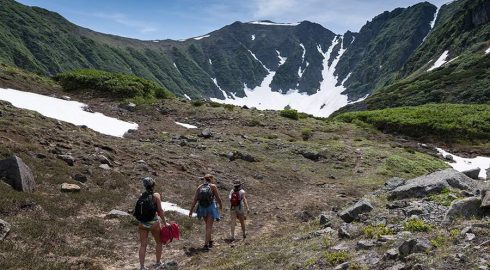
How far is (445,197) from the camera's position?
14.0 m

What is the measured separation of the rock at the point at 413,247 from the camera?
352 inches

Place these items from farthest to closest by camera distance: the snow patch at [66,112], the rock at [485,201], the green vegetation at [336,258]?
the snow patch at [66,112], the rock at [485,201], the green vegetation at [336,258]

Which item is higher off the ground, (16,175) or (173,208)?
(16,175)

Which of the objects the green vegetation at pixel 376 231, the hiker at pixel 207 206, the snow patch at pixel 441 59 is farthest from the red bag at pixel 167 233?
the snow patch at pixel 441 59

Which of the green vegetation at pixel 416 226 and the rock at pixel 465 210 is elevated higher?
the rock at pixel 465 210

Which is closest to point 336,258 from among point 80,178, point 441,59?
point 80,178

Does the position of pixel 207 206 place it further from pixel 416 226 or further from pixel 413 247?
pixel 413 247

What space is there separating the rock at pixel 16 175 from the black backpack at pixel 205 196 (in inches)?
244

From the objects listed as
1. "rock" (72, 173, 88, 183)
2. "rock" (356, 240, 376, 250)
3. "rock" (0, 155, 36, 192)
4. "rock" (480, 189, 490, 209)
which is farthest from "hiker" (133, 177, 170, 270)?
"rock" (480, 189, 490, 209)

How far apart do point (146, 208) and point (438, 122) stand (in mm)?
51234

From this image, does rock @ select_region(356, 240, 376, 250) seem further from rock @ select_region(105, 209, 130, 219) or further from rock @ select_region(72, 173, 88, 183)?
rock @ select_region(72, 173, 88, 183)

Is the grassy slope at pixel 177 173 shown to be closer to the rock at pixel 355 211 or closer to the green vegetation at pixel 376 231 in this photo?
the green vegetation at pixel 376 231

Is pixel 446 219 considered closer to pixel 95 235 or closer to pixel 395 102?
pixel 95 235

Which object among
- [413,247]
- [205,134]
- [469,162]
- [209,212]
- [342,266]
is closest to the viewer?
[413,247]
